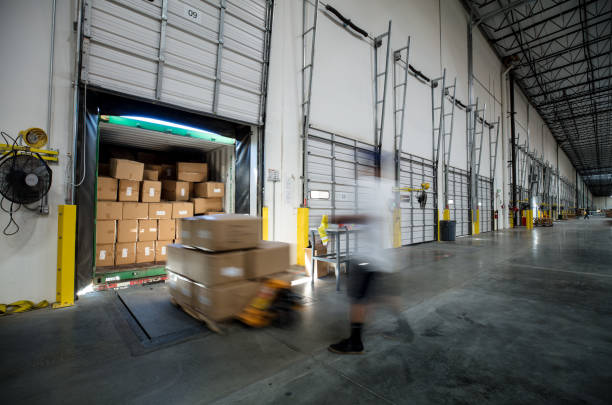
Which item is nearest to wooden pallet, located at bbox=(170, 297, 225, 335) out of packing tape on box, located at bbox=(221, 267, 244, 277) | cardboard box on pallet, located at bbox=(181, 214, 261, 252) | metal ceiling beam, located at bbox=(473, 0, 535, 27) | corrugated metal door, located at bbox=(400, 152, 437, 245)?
packing tape on box, located at bbox=(221, 267, 244, 277)

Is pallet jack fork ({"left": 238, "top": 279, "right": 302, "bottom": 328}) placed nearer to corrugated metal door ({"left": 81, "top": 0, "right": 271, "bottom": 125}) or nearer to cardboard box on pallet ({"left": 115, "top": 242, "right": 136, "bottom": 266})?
cardboard box on pallet ({"left": 115, "top": 242, "right": 136, "bottom": 266})

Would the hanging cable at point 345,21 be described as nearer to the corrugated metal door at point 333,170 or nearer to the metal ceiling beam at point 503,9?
the corrugated metal door at point 333,170

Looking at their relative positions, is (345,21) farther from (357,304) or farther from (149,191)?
(357,304)

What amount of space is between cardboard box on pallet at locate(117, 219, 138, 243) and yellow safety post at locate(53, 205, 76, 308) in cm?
112

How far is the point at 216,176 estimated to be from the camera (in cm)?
592

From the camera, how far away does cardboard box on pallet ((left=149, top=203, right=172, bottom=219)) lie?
15.5 ft

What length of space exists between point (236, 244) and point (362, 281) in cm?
130

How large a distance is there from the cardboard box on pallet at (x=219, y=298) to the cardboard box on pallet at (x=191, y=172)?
9.66 feet

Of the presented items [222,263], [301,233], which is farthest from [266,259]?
[301,233]

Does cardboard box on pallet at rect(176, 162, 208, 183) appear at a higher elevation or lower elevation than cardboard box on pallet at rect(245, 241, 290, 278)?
higher

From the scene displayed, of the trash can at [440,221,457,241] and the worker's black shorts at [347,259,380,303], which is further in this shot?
the trash can at [440,221,457,241]

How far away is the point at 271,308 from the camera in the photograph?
115 inches

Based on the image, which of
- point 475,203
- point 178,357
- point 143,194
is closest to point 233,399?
point 178,357

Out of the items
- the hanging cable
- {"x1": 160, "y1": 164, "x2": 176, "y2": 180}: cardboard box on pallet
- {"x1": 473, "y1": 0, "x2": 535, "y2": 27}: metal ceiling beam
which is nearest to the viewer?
{"x1": 160, "y1": 164, "x2": 176, "y2": 180}: cardboard box on pallet
